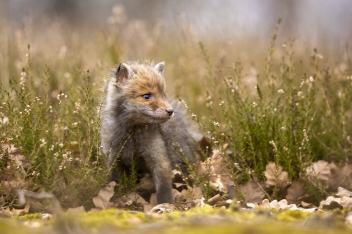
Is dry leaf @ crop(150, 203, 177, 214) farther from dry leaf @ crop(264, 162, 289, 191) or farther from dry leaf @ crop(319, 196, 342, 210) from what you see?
dry leaf @ crop(319, 196, 342, 210)

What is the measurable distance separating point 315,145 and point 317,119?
340 millimetres

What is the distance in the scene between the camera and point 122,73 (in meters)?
4.95

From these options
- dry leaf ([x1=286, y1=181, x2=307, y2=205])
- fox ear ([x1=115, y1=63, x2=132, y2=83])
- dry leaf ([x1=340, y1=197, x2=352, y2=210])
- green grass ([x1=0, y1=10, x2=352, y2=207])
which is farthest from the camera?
fox ear ([x1=115, y1=63, x2=132, y2=83])

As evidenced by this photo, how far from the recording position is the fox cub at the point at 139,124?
4676 mm

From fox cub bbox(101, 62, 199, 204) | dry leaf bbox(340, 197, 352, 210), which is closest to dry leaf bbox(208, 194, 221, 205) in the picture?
fox cub bbox(101, 62, 199, 204)

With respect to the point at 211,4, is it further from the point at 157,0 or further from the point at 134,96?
the point at 157,0

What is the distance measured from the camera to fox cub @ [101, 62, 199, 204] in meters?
4.68

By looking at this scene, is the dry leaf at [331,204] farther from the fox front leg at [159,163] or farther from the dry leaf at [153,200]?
the dry leaf at [153,200]

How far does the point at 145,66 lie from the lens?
5.11 metres

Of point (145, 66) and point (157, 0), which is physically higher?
point (157, 0)

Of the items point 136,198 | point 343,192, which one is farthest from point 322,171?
point 136,198

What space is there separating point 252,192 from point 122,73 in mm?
1965

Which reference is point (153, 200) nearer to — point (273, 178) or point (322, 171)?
point (273, 178)

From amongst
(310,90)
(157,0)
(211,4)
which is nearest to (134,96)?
(310,90)
